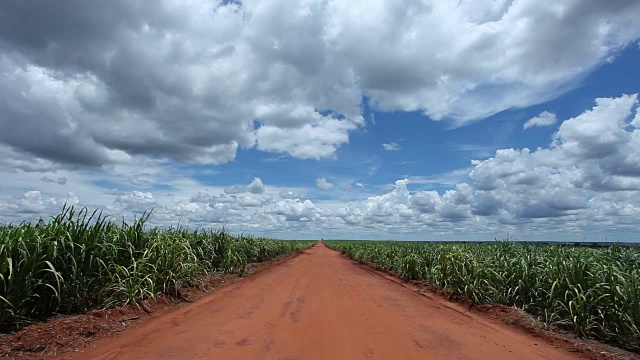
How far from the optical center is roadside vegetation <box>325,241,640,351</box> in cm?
673

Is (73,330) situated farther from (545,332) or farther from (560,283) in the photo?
(560,283)

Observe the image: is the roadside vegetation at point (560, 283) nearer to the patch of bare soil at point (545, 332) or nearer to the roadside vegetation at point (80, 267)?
the patch of bare soil at point (545, 332)

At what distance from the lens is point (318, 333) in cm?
667

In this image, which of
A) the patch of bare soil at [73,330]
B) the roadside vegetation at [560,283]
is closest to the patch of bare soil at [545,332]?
the roadside vegetation at [560,283]

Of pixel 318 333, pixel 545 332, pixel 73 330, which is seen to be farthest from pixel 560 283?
pixel 73 330

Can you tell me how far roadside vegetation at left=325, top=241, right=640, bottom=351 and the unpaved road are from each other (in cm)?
108

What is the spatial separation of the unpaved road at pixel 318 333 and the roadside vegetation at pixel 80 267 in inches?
43.8

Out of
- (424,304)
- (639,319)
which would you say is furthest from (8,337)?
(639,319)

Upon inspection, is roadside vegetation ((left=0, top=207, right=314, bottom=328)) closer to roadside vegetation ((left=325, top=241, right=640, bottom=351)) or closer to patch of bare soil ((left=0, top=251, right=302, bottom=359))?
patch of bare soil ((left=0, top=251, right=302, bottom=359))

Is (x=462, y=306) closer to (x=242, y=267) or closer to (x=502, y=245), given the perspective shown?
(x=502, y=245)

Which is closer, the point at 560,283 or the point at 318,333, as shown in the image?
the point at 318,333

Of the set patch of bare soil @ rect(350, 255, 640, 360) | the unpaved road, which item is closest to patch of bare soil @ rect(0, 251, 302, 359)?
the unpaved road

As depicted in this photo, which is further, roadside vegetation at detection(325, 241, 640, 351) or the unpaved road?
roadside vegetation at detection(325, 241, 640, 351)

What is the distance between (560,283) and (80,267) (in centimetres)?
971
